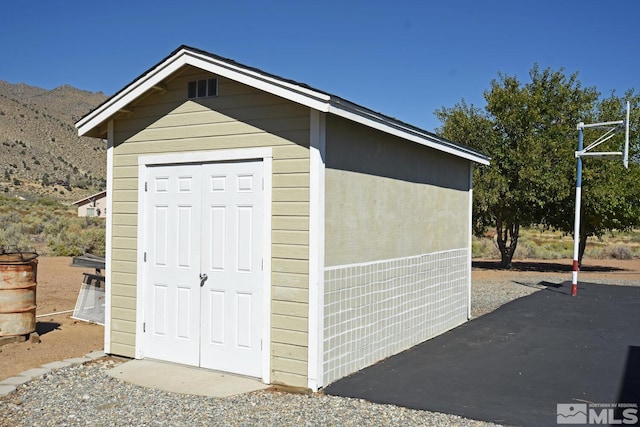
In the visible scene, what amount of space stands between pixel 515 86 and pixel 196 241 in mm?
18249

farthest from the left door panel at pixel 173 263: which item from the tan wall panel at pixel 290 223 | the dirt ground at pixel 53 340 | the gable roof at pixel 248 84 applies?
the dirt ground at pixel 53 340

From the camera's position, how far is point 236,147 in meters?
7.15

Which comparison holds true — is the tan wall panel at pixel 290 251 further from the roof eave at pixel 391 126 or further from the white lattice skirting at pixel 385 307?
the roof eave at pixel 391 126

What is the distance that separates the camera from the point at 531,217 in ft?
73.9

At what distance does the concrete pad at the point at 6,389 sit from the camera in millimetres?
6426

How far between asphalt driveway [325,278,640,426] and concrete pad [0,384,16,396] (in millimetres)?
3420

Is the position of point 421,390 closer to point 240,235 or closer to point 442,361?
point 442,361

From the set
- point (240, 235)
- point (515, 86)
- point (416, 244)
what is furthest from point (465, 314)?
point (515, 86)

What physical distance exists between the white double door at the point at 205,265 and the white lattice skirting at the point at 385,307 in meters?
0.89

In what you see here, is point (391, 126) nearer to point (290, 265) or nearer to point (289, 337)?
point (290, 265)

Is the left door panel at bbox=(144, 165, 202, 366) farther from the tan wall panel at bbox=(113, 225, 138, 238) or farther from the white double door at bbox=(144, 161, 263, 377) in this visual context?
the tan wall panel at bbox=(113, 225, 138, 238)

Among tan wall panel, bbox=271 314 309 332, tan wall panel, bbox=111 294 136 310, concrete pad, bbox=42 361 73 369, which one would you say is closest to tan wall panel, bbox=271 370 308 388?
tan wall panel, bbox=271 314 309 332

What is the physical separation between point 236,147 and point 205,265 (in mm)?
1496

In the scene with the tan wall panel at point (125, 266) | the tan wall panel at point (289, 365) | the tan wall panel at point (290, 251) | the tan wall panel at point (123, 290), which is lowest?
the tan wall panel at point (289, 365)
